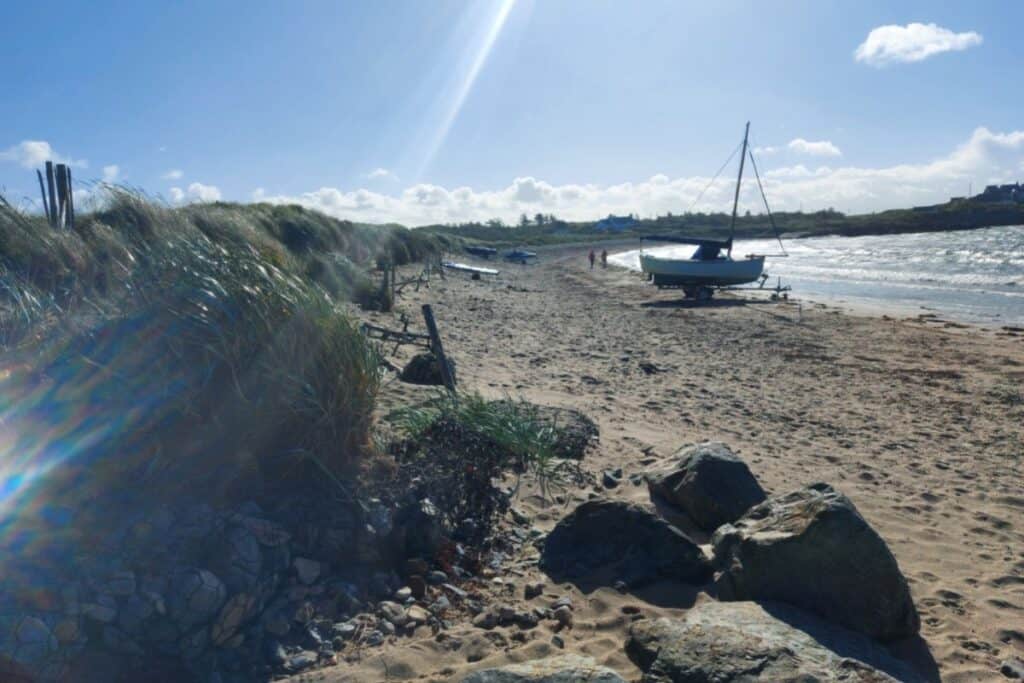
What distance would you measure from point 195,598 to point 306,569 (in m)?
0.59

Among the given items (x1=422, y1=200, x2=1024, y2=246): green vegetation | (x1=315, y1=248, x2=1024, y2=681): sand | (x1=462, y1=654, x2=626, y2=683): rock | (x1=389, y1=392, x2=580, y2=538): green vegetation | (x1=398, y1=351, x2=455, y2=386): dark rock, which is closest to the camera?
(x1=462, y1=654, x2=626, y2=683): rock

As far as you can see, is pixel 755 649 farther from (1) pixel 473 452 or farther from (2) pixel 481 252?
(2) pixel 481 252

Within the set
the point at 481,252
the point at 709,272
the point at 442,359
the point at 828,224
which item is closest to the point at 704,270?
the point at 709,272

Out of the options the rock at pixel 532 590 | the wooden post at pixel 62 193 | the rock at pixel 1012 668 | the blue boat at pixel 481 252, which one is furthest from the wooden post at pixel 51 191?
the blue boat at pixel 481 252

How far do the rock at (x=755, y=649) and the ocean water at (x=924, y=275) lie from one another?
18726 mm

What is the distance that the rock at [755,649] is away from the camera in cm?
282

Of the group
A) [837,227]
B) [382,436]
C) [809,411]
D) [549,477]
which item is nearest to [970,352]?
[809,411]

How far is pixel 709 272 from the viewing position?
25.3 m

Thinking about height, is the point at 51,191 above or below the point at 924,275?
above

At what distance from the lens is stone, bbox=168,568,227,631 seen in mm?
3180

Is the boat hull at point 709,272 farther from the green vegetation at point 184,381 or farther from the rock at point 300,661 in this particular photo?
the rock at point 300,661

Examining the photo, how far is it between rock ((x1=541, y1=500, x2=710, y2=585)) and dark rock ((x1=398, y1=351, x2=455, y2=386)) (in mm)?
3651

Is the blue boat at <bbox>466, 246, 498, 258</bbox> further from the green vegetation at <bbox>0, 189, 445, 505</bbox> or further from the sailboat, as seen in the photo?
the green vegetation at <bbox>0, 189, 445, 505</bbox>

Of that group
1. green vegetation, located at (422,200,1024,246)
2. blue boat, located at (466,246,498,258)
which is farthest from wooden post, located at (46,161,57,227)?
green vegetation, located at (422,200,1024,246)
